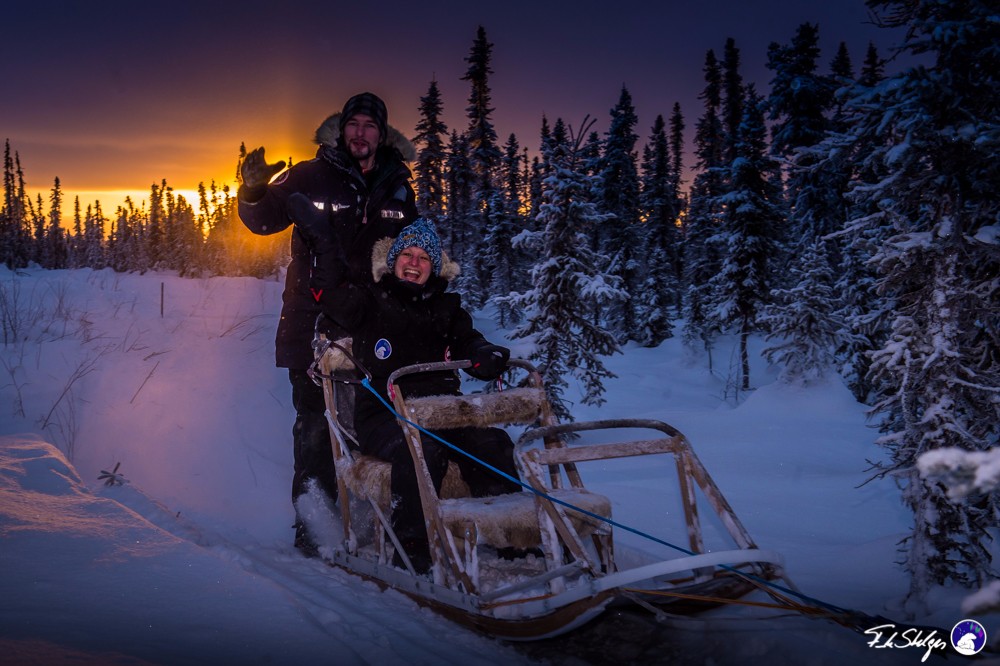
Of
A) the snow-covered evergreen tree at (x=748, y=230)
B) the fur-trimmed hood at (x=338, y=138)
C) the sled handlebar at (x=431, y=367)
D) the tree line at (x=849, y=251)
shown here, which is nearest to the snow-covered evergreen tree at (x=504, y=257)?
the tree line at (x=849, y=251)

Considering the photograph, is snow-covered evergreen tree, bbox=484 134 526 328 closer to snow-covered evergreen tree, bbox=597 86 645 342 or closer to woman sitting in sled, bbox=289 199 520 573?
snow-covered evergreen tree, bbox=597 86 645 342

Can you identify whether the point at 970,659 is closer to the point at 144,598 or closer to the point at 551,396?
the point at 144,598

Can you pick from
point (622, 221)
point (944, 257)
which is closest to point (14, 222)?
point (622, 221)

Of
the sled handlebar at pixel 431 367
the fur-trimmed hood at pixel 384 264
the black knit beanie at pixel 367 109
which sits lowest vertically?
the sled handlebar at pixel 431 367

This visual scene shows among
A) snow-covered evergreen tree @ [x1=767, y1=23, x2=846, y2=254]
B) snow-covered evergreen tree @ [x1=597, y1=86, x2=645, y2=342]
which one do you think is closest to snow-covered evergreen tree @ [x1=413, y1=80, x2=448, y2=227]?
snow-covered evergreen tree @ [x1=597, y1=86, x2=645, y2=342]

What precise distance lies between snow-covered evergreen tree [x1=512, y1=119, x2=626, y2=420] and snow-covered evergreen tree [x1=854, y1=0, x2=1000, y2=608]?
21.7 feet

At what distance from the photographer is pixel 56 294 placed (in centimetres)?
919

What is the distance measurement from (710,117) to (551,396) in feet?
114

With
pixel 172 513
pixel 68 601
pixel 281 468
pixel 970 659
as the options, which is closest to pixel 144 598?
pixel 68 601

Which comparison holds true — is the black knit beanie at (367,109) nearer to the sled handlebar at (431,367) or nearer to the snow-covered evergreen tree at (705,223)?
the sled handlebar at (431,367)

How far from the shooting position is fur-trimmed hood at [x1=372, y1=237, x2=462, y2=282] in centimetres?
449

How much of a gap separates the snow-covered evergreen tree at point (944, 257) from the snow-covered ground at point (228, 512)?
1.53 feet

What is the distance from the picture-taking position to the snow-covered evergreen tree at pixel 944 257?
3318mm

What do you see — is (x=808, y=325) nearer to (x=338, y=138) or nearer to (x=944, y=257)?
(x=944, y=257)
